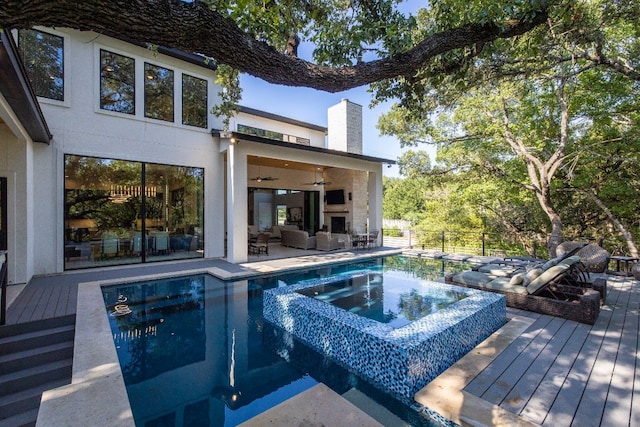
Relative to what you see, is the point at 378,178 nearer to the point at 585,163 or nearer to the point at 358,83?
the point at 585,163

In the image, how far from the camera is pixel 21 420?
278cm

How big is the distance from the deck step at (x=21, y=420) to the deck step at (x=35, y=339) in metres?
1.30

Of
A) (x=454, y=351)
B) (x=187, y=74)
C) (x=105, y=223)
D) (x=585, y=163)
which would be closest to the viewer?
(x=454, y=351)

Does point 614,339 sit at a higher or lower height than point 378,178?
lower

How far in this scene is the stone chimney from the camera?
15.4 m

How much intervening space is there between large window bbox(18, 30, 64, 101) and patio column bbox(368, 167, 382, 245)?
36.6ft

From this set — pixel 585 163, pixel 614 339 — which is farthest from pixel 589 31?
pixel 585 163

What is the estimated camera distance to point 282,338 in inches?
180

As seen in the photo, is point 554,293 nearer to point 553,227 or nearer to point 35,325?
point 553,227

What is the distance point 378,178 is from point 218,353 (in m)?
11.4

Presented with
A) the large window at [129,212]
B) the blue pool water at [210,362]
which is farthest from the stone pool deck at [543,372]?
the large window at [129,212]

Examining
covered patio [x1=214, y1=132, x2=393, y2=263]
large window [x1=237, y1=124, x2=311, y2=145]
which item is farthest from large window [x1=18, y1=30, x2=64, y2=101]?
large window [x1=237, y1=124, x2=311, y2=145]

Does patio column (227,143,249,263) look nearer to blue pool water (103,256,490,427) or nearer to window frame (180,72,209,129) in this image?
window frame (180,72,209,129)

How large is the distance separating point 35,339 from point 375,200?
12.1 metres
